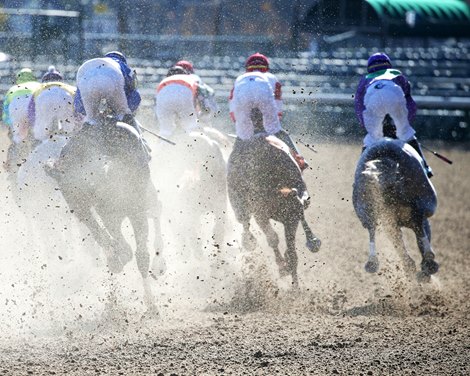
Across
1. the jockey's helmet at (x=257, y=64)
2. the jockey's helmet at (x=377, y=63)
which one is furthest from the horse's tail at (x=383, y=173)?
the jockey's helmet at (x=257, y=64)

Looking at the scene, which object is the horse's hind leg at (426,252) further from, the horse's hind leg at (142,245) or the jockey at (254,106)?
the horse's hind leg at (142,245)

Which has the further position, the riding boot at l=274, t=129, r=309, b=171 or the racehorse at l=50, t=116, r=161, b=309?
the riding boot at l=274, t=129, r=309, b=171

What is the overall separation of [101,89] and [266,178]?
1.75 metres

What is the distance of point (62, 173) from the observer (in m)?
8.65

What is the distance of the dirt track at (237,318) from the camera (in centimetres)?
682

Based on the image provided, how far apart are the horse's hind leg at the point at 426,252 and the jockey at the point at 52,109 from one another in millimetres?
3563

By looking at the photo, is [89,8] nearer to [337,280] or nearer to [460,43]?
[460,43]

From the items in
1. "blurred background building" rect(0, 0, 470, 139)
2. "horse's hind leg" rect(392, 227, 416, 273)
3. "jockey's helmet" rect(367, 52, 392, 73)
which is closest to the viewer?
"horse's hind leg" rect(392, 227, 416, 273)

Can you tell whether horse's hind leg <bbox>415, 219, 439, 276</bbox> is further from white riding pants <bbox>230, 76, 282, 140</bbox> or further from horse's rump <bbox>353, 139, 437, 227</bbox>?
white riding pants <bbox>230, 76, 282, 140</bbox>

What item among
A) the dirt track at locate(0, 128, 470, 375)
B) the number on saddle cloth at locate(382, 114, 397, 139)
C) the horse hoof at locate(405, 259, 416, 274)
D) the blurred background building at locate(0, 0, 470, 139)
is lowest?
the dirt track at locate(0, 128, 470, 375)

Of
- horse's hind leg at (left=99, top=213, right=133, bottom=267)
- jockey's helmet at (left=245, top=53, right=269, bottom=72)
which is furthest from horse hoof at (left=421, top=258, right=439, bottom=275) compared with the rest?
jockey's helmet at (left=245, top=53, right=269, bottom=72)

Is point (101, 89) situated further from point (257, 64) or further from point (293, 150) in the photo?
point (257, 64)

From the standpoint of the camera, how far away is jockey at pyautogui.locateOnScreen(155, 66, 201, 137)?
37.9 feet

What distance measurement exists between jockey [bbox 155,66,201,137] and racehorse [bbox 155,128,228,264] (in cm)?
22
